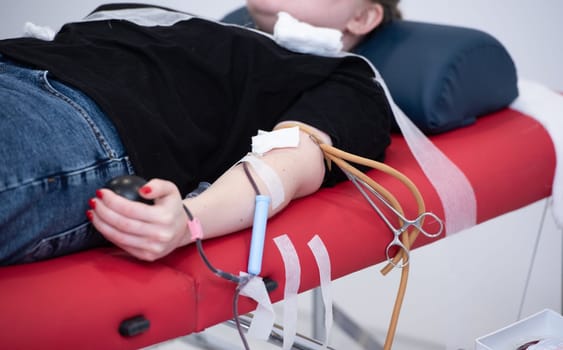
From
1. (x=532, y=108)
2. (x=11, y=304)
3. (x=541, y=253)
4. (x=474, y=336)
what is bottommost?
(x=541, y=253)

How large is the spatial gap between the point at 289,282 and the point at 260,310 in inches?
2.2

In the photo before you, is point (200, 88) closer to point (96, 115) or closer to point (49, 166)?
point (96, 115)

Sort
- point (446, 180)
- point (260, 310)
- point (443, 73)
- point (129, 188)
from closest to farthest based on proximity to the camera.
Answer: point (129, 188) < point (260, 310) < point (446, 180) < point (443, 73)

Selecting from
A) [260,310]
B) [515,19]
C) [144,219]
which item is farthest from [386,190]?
[515,19]

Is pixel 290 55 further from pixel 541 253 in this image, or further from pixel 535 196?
pixel 541 253

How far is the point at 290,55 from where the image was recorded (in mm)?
1158

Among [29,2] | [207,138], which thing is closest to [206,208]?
[207,138]

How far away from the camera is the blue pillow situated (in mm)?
1249

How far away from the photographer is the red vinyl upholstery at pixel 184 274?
71 cm

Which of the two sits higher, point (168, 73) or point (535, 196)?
point (168, 73)

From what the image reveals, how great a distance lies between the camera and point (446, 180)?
1.11 metres

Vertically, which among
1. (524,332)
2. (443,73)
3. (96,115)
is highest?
(96,115)

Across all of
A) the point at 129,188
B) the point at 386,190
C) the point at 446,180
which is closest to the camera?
the point at 129,188

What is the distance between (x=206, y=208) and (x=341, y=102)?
0.33 meters
